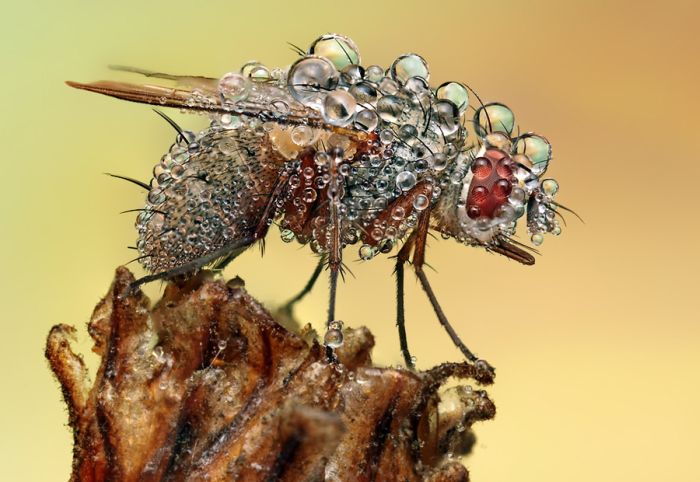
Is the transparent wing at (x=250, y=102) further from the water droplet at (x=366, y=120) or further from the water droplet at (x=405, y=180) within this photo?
the water droplet at (x=405, y=180)

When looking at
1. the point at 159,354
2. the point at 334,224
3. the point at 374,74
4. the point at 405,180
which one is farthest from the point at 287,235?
the point at 159,354

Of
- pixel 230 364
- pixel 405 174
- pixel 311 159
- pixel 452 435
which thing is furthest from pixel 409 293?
pixel 230 364

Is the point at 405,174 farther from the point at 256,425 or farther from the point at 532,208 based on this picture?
the point at 256,425

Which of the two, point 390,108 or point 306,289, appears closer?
point 390,108

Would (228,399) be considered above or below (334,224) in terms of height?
below

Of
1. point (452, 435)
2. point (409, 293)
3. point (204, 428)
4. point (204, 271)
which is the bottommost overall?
point (204, 428)

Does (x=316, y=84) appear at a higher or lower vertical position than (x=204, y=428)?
higher

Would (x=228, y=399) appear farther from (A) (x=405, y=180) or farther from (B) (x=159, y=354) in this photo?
(A) (x=405, y=180)
